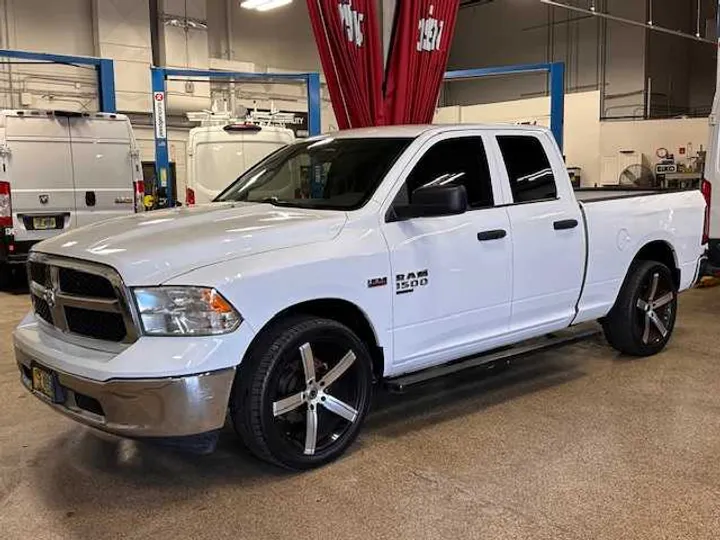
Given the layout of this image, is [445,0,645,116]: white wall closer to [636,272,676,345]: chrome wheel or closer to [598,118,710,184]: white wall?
[598,118,710,184]: white wall

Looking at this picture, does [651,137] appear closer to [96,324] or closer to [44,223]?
[44,223]

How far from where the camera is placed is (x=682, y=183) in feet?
54.2

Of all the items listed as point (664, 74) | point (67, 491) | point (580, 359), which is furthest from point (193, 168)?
point (664, 74)

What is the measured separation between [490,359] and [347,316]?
44.7 inches

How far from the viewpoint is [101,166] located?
9.88 metres

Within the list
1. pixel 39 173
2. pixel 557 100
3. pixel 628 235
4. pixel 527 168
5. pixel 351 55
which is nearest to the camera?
pixel 527 168

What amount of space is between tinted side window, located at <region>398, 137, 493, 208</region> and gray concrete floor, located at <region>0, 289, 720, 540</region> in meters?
1.37

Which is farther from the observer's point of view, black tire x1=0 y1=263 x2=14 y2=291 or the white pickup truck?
black tire x1=0 y1=263 x2=14 y2=291

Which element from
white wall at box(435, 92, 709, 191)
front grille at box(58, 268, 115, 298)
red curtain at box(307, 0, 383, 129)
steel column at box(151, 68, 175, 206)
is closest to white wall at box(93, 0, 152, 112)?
steel column at box(151, 68, 175, 206)

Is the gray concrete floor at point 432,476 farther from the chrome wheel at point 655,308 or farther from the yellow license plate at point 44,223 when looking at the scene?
the yellow license plate at point 44,223

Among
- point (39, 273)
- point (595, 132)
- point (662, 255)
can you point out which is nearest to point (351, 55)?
point (662, 255)

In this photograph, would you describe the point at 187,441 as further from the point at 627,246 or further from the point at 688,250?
the point at 688,250

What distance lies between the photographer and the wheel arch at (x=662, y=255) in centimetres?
559

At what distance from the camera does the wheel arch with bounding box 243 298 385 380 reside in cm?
351
